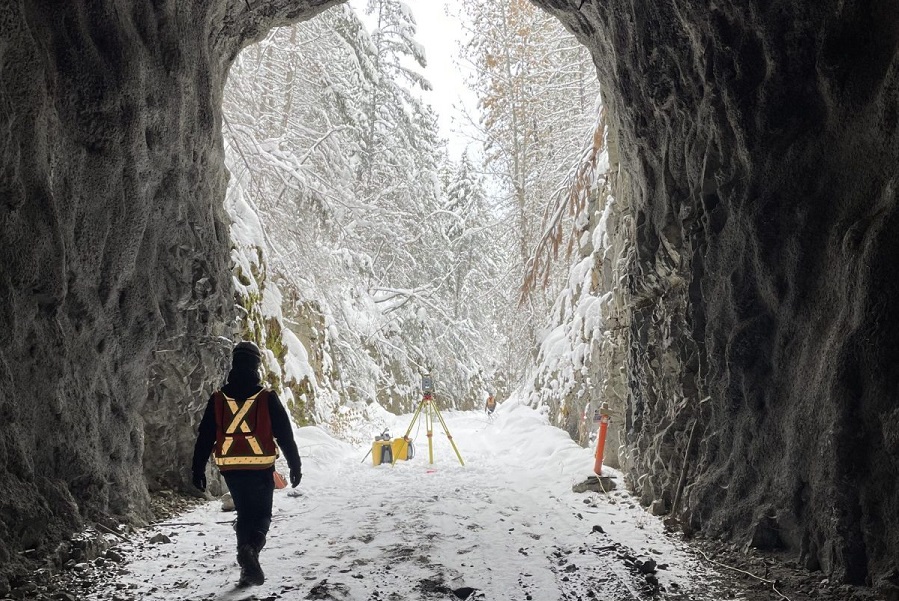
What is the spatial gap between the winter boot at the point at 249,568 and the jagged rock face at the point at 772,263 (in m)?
3.70

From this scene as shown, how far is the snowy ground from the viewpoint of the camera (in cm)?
450

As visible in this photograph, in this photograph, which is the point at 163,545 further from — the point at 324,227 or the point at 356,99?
the point at 356,99

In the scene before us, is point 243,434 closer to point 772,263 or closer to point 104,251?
point 104,251

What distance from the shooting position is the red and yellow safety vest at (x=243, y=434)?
15.3ft

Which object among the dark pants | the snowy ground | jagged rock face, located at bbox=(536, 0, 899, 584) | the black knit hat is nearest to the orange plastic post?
the snowy ground

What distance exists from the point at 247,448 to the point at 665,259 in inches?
191

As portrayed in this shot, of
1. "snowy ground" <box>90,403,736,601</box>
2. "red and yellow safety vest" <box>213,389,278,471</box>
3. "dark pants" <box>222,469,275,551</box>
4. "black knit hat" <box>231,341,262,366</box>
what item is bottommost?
"snowy ground" <box>90,403,736,601</box>

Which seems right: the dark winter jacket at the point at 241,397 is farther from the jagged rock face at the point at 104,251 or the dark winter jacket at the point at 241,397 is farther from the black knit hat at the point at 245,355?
the jagged rock face at the point at 104,251

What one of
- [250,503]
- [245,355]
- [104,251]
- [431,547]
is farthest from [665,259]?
[104,251]

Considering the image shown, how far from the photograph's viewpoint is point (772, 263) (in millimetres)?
5184

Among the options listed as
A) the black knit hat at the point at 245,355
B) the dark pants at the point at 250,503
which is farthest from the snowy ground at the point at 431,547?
the black knit hat at the point at 245,355

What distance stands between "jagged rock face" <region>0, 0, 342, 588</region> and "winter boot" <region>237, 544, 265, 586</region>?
4.49 ft

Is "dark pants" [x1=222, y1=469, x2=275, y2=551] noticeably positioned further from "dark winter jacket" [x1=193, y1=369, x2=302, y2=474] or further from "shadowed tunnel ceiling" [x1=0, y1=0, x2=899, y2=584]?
"shadowed tunnel ceiling" [x1=0, y1=0, x2=899, y2=584]

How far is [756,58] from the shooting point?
17.3 ft
